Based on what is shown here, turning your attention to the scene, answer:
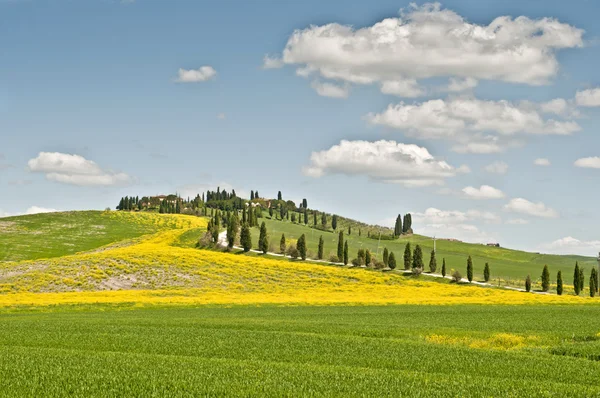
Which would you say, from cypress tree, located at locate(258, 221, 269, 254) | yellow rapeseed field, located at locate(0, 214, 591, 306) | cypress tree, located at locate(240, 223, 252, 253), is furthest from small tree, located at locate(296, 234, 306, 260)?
yellow rapeseed field, located at locate(0, 214, 591, 306)

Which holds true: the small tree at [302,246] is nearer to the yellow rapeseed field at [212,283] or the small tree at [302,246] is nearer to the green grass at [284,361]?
the yellow rapeseed field at [212,283]

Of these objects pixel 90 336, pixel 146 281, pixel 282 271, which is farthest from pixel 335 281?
pixel 90 336

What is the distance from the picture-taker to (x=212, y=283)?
9575 cm

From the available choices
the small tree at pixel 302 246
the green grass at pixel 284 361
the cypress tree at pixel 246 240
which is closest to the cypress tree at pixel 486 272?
the small tree at pixel 302 246

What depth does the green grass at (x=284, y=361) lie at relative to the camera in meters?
17.8

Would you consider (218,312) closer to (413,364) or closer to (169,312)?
(169,312)

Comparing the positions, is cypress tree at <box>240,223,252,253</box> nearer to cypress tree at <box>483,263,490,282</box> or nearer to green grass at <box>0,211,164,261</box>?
green grass at <box>0,211,164,261</box>

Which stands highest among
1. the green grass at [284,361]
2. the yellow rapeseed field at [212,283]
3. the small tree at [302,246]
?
the small tree at [302,246]

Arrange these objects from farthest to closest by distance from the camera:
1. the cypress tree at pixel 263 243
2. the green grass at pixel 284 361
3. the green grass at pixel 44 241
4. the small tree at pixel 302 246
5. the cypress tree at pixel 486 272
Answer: the green grass at pixel 44 241
the cypress tree at pixel 263 243
the small tree at pixel 302 246
the cypress tree at pixel 486 272
the green grass at pixel 284 361

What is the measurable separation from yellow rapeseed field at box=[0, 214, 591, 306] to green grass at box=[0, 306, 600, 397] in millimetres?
32136

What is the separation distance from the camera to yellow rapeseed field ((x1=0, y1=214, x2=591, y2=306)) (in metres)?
77.9

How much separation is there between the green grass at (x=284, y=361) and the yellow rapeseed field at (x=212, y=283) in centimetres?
3214

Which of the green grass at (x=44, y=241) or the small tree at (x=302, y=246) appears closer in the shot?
the small tree at (x=302, y=246)

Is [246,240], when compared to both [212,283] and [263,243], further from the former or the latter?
[212,283]
